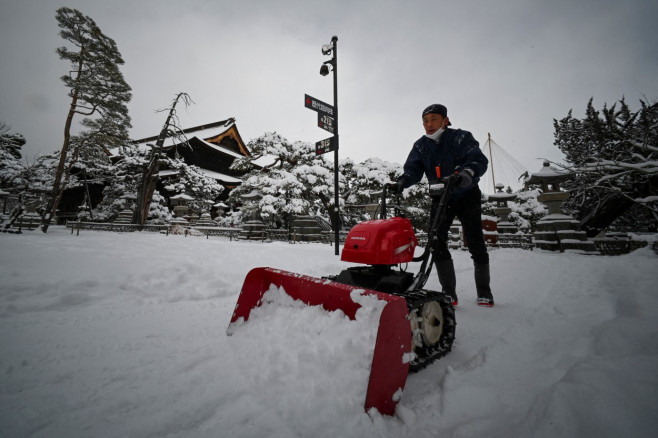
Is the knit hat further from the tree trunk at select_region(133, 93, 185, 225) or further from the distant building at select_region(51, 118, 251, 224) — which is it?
the distant building at select_region(51, 118, 251, 224)

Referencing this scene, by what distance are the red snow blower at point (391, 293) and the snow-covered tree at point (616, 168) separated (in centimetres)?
615

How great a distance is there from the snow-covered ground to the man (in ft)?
1.17

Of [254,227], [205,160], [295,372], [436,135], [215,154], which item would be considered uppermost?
[215,154]

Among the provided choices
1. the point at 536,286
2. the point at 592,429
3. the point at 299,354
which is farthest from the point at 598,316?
the point at 299,354

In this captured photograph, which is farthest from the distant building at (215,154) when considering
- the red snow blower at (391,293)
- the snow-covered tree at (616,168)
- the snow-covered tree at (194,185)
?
the red snow blower at (391,293)

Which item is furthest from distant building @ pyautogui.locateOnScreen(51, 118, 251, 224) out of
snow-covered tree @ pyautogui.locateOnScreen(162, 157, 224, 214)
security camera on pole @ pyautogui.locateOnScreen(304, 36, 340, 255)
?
security camera on pole @ pyautogui.locateOnScreen(304, 36, 340, 255)

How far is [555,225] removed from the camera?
7.06 metres

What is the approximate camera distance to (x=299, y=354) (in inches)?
54.6

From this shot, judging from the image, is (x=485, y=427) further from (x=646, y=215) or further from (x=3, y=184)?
(x=3, y=184)

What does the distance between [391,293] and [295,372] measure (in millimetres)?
795

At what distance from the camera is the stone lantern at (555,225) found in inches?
266

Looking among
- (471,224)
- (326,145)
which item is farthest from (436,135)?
(326,145)

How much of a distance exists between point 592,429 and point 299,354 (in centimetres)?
117

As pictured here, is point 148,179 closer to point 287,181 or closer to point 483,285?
point 287,181
